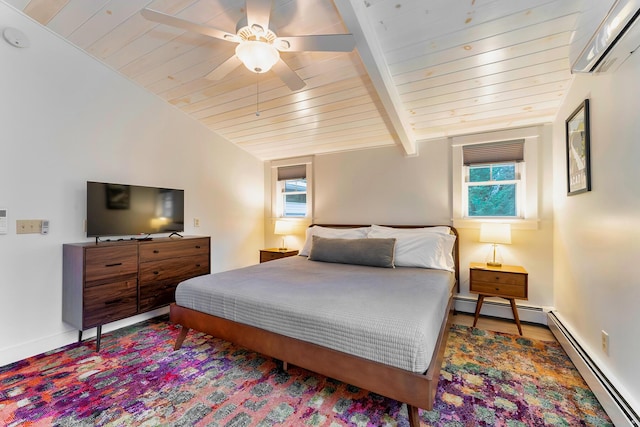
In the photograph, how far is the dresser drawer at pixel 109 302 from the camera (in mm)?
2334

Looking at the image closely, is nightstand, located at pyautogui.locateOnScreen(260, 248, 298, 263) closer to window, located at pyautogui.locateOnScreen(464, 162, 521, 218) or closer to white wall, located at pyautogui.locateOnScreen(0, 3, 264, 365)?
white wall, located at pyautogui.locateOnScreen(0, 3, 264, 365)

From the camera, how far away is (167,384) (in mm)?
1904

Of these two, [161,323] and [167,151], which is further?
[167,151]

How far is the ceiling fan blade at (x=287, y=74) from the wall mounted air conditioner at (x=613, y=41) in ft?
5.71

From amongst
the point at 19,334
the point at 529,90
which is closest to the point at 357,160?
the point at 529,90

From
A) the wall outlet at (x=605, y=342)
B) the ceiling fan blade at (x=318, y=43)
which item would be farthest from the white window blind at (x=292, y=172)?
the wall outlet at (x=605, y=342)

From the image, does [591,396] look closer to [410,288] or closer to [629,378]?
[629,378]

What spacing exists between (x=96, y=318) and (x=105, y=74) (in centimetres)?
242

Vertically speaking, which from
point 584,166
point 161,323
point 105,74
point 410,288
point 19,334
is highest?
point 105,74

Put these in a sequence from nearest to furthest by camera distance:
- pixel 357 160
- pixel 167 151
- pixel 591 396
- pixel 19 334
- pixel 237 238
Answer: pixel 591 396 → pixel 19 334 → pixel 167 151 → pixel 357 160 → pixel 237 238

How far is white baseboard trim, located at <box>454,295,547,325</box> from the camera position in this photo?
2945 millimetres

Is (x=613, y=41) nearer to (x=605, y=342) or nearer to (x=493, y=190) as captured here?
(x=605, y=342)

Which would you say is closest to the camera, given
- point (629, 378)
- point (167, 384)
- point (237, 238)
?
point (629, 378)

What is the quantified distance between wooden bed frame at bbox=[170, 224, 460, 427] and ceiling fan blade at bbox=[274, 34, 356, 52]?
6.10ft
